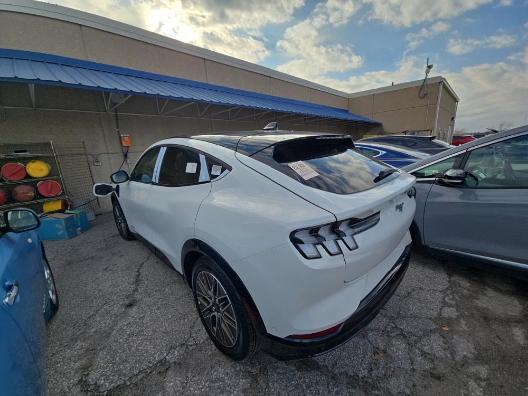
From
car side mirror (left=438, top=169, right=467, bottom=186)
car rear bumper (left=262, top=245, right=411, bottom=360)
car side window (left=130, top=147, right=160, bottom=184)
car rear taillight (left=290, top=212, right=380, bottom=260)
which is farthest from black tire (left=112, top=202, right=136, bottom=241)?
car side mirror (left=438, top=169, right=467, bottom=186)

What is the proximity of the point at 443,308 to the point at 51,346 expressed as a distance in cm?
369

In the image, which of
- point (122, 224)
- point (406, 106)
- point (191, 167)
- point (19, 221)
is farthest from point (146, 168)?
point (406, 106)

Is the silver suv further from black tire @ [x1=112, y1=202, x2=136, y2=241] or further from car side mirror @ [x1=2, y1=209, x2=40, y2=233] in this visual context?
black tire @ [x1=112, y1=202, x2=136, y2=241]

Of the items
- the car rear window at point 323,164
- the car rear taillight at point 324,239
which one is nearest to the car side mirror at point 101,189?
the car rear window at point 323,164

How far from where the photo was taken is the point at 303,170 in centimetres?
158

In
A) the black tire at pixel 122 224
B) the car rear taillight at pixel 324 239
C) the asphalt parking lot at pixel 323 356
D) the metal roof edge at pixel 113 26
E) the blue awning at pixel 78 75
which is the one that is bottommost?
the asphalt parking lot at pixel 323 356

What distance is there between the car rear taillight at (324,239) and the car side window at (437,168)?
220 cm

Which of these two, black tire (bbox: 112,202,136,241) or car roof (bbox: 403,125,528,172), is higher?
car roof (bbox: 403,125,528,172)

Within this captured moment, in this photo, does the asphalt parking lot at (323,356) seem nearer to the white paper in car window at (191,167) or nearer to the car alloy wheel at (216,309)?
the car alloy wheel at (216,309)

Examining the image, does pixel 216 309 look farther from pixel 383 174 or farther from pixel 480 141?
pixel 480 141

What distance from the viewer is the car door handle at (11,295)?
1.09 meters

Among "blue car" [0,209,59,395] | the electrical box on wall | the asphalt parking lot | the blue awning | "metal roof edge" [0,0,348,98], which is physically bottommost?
the asphalt parking lot

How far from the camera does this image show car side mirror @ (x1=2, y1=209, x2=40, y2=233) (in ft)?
4.77

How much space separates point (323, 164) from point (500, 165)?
2.14m
